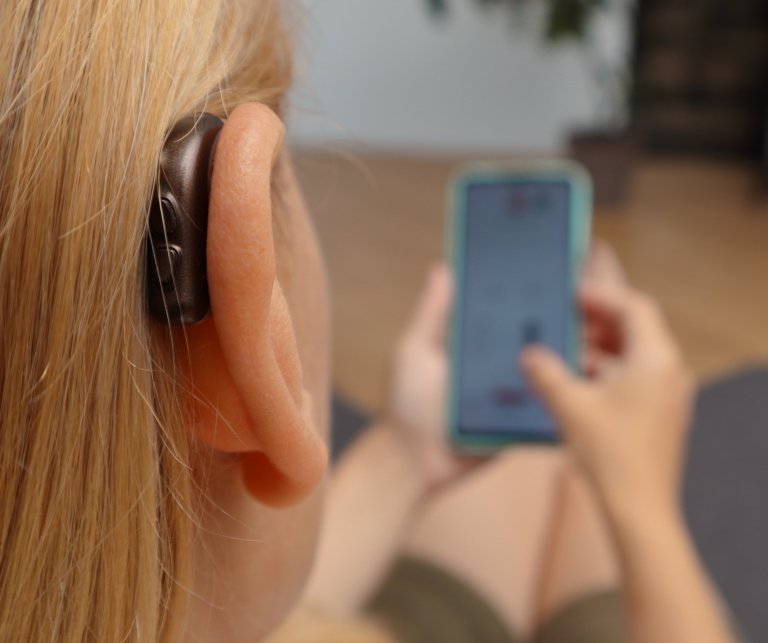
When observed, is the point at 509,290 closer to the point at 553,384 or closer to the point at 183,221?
the point at 553,384

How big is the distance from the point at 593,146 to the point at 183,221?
2.17 metres

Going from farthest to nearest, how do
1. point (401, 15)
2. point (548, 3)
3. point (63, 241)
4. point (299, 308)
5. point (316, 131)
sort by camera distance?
point (401, 15) → point (316, 131) → point (548, 3) → point (299, 308) → point (63, 241)

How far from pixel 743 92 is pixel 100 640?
2586 mm

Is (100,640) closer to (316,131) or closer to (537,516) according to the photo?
(537,516)

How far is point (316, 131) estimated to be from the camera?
2510 mm

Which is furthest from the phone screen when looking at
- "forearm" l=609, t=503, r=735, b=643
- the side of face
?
the side of face

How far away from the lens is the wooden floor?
166 centimetres

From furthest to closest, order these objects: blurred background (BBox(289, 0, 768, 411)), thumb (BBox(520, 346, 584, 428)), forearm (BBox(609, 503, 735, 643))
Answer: blurred background (BBox(289, 0, 768, 411)) → thumb (BBox(520, 346, 584, 428)) → forearm (BBox(609, 503, 735, 643))

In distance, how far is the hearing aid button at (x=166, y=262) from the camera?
0.93 feet

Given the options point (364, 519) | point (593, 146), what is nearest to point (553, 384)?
point (364, 519)

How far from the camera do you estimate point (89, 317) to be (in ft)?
0.94

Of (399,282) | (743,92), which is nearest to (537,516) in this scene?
(399,282)

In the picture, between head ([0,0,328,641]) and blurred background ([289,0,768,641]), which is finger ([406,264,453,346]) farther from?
head ([0,0,328,641])

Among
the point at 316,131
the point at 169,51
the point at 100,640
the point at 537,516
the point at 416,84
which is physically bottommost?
the point at 537,516
